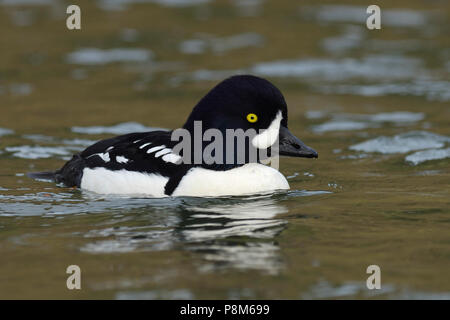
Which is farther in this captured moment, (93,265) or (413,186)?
(413,186)

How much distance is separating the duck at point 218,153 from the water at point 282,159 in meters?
0.15

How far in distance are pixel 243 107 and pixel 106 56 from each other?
894cm

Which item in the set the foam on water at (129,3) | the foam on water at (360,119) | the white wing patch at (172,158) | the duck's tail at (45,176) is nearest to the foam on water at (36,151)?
the duck's tail at (45,176)

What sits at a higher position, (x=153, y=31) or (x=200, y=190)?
(x=153, y=31)

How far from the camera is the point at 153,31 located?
17625 millimetres

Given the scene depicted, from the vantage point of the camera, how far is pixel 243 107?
770 centimetres

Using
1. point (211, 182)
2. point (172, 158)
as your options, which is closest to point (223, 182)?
point (211, 182)

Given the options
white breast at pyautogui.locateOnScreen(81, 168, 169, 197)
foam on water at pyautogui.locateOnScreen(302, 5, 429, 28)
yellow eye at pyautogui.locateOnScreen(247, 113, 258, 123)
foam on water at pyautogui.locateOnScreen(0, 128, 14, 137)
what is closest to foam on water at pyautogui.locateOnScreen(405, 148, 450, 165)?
yellow eye at pyautogui.locateOnScreen(247, 113, 258, 123)

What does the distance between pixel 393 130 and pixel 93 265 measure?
251 inches

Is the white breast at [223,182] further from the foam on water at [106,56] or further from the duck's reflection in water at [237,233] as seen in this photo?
the foam on water at [106,56]

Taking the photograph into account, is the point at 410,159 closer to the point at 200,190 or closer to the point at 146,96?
the point at 200,190

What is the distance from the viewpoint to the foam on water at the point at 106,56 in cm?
1590

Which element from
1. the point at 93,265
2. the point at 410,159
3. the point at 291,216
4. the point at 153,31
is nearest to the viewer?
the point at 93,265
